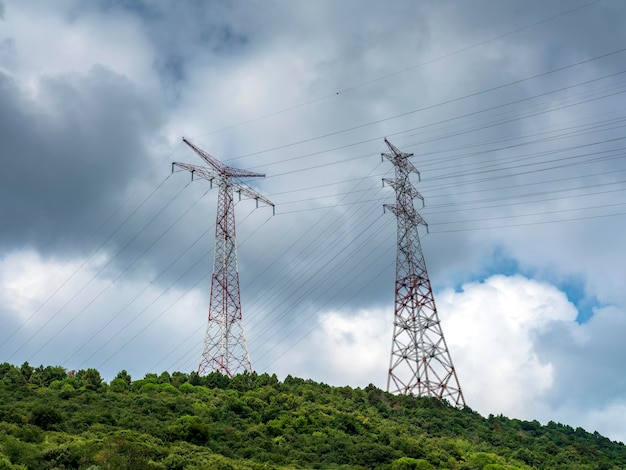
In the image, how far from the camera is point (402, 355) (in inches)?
2795

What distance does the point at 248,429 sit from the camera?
5531cm

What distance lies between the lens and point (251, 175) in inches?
2879

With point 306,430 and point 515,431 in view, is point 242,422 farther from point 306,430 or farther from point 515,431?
point 515,431

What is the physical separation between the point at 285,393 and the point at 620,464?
3812 cm

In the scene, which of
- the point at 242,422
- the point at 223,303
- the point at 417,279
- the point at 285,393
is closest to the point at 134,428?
the point at 242,422

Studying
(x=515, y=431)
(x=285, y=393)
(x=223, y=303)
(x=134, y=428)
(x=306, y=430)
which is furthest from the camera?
(x=515, y=431)

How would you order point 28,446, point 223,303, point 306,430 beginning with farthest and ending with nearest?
point 223,303, point 306,430, point 28,446

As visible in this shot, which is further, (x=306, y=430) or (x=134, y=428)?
(x=306, y=430)

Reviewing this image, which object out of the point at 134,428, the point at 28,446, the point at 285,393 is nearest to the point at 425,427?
the point at 285,393

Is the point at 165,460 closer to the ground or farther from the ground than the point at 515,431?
closer to the ground

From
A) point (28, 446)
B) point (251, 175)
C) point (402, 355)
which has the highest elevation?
point (251, 175)

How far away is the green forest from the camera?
1636 inches

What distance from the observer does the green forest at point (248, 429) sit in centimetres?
4156

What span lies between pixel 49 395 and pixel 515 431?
54.2 meters
